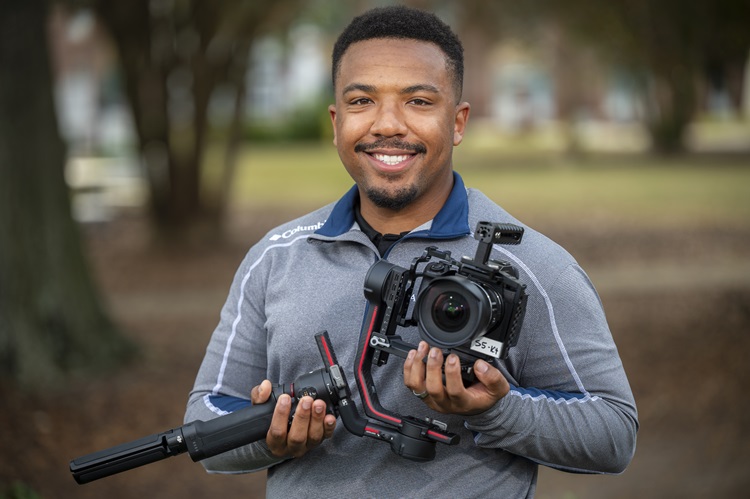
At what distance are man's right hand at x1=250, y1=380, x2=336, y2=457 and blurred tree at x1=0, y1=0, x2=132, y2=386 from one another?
17.9 ft

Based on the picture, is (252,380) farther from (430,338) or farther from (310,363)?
(430,338)

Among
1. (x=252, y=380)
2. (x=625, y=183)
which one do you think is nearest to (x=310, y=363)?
(x=252, y=380)

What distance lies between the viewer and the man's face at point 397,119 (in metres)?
2.42

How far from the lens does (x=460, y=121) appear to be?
263 cm

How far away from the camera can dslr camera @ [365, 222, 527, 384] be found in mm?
2086

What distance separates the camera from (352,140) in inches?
97.6

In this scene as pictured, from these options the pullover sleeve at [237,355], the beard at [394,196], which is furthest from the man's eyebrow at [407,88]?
the pullover sleeve at [237,355]

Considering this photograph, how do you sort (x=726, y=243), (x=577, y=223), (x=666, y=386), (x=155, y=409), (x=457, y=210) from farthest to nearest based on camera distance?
1. (x=577, y=223)
2. (x=726, y=243)
3. (x=666, y=386)
4. (x=155, y=409)
5. (x=457, y=210)

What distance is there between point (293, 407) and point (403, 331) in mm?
334

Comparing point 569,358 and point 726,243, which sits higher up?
point 569,358

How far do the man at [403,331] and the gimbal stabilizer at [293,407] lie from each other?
4cm

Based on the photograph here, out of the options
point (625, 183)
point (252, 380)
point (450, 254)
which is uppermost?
point (450, 254)

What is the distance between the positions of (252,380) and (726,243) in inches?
531

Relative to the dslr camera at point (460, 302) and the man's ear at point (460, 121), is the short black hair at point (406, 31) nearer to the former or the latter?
the man's ear at point (460, 121)
